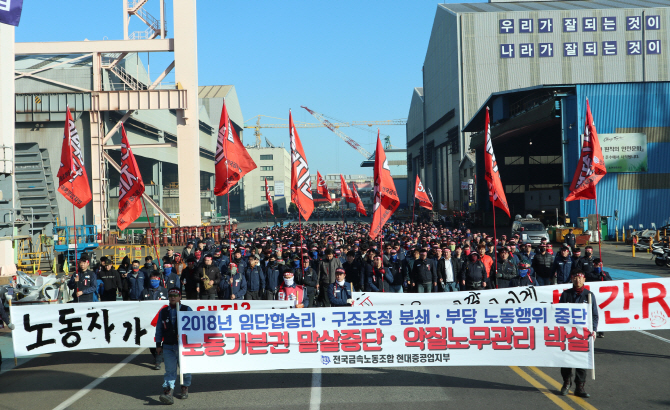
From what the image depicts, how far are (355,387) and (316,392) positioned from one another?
579 mm

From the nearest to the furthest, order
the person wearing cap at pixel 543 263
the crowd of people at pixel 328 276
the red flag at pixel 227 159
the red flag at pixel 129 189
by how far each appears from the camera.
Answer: the crowd of people at pixel 328 276, the person wearing cap at pixel 543 263, the red flag at pixel 227 159, the red flag at pixel 129 189

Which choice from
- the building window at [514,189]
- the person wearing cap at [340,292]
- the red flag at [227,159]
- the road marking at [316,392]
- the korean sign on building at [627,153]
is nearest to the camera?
the road marking at [316,392]

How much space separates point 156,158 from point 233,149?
189 ft

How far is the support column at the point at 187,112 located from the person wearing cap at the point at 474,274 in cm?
3331

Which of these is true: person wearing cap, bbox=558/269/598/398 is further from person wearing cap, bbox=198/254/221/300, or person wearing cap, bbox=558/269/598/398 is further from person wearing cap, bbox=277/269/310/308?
person wearing cap, bbox=198/254/221/300

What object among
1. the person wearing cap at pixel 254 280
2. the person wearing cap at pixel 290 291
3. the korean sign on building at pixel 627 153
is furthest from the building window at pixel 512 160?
the person wearing cap at pixel 290 291

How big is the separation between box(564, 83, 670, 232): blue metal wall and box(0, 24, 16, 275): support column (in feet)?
109

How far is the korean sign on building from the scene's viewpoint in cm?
3888

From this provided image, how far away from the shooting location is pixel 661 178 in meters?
39.3

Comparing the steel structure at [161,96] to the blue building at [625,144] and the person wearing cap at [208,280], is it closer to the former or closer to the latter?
the blue building at [625,144]

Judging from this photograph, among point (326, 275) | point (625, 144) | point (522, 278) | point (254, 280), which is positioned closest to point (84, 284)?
Answer: point (254, 280)

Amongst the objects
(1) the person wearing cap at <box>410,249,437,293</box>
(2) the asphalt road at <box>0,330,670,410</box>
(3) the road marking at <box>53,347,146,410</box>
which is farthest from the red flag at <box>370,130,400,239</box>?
(3) the road marking at <box>53,347,146,410</box>

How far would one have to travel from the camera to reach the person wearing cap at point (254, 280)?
1245cm

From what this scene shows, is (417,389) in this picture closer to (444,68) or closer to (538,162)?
(538,162)
